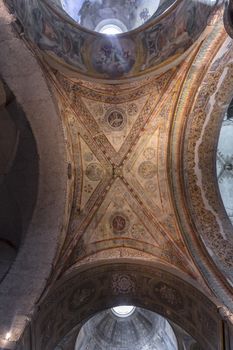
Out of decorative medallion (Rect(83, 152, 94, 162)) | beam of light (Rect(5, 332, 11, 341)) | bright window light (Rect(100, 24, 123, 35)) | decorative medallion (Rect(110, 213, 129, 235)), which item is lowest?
beam of light (Rect(5, 332, 11, 341))

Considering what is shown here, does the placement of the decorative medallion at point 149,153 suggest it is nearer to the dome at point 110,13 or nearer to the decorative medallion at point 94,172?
the decorative medallion at point 94,172

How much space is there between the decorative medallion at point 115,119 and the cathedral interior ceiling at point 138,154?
1.0 inches

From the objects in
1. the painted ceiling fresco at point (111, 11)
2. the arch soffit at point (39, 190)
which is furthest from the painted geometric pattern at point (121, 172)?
the painted ceiling fresco at point (111, 11)

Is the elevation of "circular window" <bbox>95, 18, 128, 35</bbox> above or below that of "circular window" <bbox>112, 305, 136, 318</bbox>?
above

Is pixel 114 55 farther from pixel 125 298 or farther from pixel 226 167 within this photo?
pixel 125 298

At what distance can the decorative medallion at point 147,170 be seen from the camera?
8.66 m

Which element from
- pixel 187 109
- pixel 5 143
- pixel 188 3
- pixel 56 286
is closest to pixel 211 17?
pixel 188 3

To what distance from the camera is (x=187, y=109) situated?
316 inches

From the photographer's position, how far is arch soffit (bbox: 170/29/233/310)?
7.34m

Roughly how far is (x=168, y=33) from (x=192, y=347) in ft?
31.8

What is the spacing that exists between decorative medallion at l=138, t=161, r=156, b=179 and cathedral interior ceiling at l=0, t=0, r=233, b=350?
3cm

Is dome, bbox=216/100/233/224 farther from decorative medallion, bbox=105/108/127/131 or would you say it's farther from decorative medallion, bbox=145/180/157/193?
decorative medallion, bbox=105/108/127/131

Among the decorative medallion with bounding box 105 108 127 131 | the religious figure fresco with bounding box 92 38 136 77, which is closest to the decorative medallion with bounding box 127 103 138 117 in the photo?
the decorative medallion with bounding box 105 108 127 131

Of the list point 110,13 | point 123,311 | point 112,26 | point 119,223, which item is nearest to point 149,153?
point 119,223
